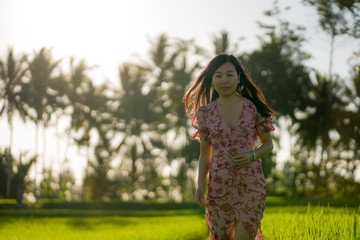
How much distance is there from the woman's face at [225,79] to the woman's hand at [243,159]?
0.54 metres

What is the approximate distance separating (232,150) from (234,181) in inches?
8.6

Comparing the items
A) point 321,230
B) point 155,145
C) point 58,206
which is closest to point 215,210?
point 321,230

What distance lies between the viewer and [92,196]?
4144 centimetres

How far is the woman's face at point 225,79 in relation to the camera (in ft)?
11.8

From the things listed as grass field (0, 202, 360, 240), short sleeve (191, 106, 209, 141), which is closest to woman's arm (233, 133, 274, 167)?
short sleeve (191, 106, 209, 141)

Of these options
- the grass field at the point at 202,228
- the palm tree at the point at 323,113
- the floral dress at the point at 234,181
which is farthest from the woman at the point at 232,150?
the palm tree at the point at 323,113

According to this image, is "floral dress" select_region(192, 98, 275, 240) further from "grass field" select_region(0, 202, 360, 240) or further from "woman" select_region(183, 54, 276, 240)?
"grass field" select_region(0, 202, 360, 240)

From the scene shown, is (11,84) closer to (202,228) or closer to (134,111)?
(134,111)

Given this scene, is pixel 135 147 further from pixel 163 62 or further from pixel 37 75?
pixel 37 75

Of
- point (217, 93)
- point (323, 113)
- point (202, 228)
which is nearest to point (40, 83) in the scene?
point (323, 113)

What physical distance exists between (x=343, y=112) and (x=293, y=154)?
10839 mm

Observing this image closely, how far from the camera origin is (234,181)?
335cm

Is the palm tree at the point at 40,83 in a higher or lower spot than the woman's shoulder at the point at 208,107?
higher

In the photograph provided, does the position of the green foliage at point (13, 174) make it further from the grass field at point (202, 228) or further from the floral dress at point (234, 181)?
the floral dress at point (234, 181)
